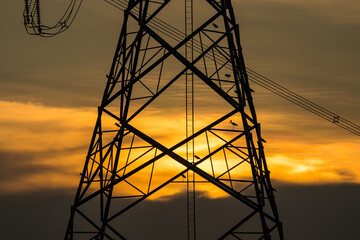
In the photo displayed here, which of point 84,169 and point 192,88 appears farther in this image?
point 192,88

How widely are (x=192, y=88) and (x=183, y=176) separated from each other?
5.11 m

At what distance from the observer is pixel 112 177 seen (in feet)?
120

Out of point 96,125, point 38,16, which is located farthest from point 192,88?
point 38,16

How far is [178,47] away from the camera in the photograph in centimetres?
3566

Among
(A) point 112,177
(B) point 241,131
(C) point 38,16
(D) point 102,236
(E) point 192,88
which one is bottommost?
(D) point 102,236

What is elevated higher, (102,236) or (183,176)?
(183,176)

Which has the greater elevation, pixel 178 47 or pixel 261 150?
pixel 178 47

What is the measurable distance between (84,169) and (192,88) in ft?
25.0

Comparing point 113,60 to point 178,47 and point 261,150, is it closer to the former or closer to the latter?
point 178,47

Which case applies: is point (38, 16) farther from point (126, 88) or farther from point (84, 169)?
point (84, 169)

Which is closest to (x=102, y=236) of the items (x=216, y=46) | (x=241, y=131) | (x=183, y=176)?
(x=183, y=176)

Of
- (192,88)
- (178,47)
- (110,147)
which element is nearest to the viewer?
(178,47)

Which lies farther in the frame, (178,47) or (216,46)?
(216,46)

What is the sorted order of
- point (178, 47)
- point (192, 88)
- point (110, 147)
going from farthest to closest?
1. point (192, 88)
2. point (110, 147)
3. point (178, 47)
